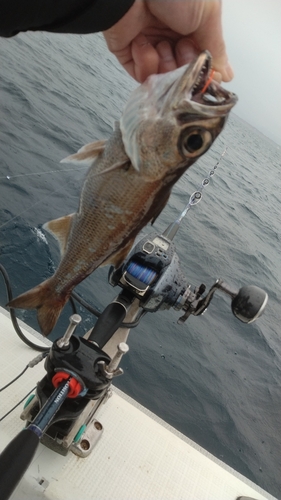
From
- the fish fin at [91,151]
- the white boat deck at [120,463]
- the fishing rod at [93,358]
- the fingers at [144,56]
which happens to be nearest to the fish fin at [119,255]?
the fishing rod at [93,358]

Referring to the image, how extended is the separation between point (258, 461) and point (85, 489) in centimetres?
425

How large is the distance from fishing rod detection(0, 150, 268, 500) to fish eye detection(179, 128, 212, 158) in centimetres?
107

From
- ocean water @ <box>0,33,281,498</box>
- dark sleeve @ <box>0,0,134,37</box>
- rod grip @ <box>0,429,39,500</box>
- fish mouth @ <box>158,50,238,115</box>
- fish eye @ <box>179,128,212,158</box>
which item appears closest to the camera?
rod grip @ <box>0,429,39,500</box>

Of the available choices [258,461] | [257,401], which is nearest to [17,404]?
[258,461]

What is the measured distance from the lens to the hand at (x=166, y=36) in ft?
6.27

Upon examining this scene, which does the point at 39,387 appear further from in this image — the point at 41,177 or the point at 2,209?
the point at 41,177

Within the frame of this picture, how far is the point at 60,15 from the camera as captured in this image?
180cm

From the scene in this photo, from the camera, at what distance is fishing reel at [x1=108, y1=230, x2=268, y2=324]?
3.26 metres

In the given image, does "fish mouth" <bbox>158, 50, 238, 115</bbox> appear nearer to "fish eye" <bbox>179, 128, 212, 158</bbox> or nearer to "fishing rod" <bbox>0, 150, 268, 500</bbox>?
"fish eye" <bbox>179, 128, 212, 158</bbox>

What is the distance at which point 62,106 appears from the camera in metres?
13.3

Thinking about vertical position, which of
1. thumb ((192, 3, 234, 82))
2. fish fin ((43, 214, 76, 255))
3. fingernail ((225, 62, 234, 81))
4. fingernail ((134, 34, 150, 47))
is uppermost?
thumb ((192, 3, 234, 82))

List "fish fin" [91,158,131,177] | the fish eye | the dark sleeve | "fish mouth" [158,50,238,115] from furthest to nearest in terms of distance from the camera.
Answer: "fish fin" [91,158,131,177] → the fish eye → "fish mouth" [158,50,238,115] → the dark sleeve

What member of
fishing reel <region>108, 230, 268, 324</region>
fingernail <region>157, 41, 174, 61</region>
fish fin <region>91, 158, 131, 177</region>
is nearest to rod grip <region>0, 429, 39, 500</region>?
fish fin <region>91, 158, 131, 177</region>

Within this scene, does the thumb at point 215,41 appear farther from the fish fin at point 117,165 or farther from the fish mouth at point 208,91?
the fish fin at point 117,165
